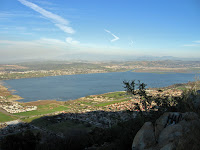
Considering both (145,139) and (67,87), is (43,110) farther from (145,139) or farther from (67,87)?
(145,139)

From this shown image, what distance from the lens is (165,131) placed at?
15.4 ft

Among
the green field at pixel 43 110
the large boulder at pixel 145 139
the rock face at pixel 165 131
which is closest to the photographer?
the rock face at pixel 165 131

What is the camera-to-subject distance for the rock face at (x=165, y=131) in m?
4.37

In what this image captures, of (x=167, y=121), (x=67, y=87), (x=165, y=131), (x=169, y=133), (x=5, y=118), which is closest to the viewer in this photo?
(x=169, y=133)

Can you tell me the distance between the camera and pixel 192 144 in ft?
11.4

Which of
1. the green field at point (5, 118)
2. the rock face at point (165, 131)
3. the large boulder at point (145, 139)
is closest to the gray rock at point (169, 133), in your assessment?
the rock face at point (165, 131)

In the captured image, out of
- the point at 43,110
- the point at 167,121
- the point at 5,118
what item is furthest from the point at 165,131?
the point at 43,110

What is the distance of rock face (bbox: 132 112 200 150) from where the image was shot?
4.37 m

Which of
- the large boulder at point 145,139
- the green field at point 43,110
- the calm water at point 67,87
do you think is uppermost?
the large boulder at point 145,139

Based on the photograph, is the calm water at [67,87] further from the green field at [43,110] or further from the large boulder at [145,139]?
the large boulder at [145,139]

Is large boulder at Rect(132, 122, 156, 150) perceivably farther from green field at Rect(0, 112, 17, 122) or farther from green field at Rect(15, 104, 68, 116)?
green field at Rect(15, 104, 68, 116)

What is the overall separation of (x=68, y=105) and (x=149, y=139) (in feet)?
111

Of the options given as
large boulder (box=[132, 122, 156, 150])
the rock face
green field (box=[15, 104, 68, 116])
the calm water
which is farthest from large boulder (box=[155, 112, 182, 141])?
green field (box=[15, 104, 68, 116])

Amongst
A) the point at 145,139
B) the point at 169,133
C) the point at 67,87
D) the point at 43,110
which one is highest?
the point at 169,133
